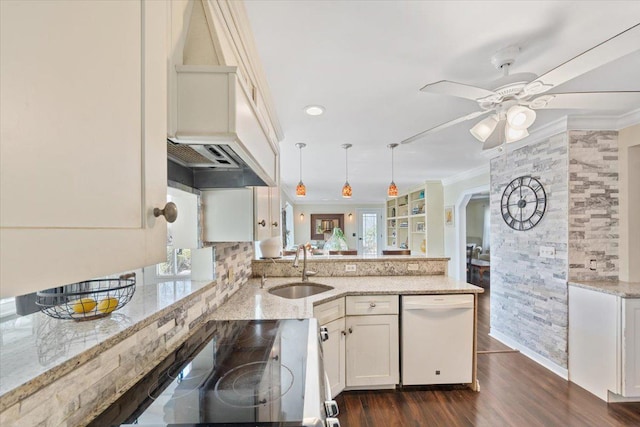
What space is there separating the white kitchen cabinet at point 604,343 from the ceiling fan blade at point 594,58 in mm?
1921

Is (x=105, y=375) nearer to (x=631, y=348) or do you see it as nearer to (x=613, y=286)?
(x=631, y=348)

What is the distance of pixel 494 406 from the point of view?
219cm

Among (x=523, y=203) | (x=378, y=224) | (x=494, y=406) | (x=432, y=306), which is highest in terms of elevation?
(x=523, y=203)

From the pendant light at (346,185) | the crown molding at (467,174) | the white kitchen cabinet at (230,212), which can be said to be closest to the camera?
the white kitchen cabinet at (230,212)

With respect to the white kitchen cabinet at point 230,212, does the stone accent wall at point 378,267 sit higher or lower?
lower

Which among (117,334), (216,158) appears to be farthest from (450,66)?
(117,334)

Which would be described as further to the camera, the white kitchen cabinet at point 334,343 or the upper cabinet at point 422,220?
the upper cabinet at point 422,220

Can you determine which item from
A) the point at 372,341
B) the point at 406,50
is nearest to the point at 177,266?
the point at 372,341

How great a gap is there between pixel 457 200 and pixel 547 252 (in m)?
2.55

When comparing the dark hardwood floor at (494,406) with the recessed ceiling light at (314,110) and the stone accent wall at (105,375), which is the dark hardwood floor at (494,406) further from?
the recessed ceiling light at (314,110)

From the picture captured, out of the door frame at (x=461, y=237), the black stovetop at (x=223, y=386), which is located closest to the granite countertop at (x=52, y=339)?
the black stovetop at (x=223, y=386)

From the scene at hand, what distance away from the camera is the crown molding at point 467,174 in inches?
173

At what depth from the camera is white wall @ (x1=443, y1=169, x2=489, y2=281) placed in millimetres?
4674

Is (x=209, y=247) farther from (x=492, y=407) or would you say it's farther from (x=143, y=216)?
Result: (x=492, y=407)
